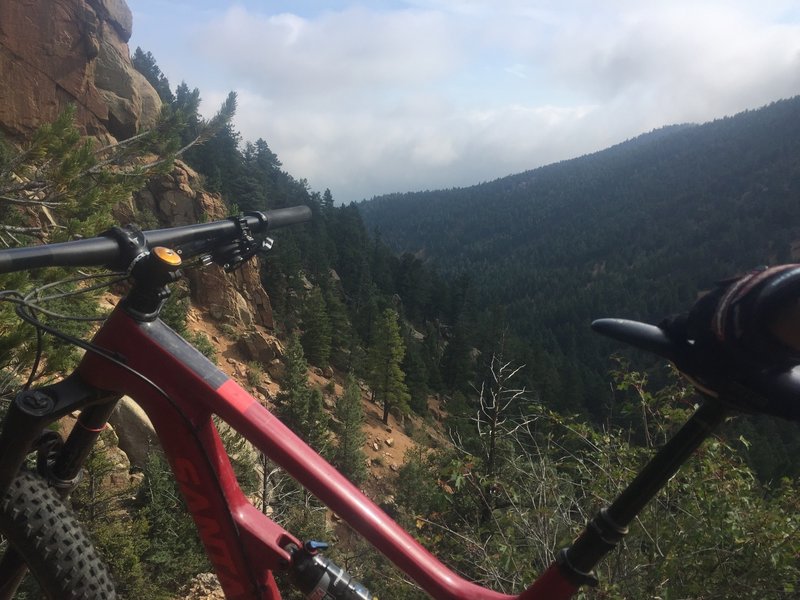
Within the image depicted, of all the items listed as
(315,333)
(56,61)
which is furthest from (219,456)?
(315,333)

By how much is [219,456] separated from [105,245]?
835 millimetres

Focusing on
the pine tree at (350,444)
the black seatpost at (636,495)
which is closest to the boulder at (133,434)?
the pine tree at (350,444)

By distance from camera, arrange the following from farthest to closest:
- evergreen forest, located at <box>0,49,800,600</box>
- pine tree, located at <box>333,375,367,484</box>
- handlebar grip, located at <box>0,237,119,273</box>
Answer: pine tree, located at <box>333,375,367,484</box> < evergreen forest, located at <box>0,49,800,600</box> < handlebar grip, located at <box>0,237,119,273</box>

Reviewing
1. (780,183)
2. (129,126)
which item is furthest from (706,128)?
(129,126)

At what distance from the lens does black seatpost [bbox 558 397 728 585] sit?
3.90ft

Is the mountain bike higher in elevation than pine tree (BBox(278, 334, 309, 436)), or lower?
higher

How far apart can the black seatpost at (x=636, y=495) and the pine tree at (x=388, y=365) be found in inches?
1082

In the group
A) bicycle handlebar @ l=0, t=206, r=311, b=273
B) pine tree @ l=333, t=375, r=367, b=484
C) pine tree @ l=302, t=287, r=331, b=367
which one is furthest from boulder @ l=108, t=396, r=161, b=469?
pine tree @ l=302, t=287, r=331, b=367

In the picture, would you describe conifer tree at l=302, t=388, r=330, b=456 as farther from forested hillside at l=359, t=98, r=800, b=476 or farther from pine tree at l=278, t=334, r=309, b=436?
forested hillside at l=359, t=98, r=800, b=476

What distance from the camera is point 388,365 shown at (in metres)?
29.9

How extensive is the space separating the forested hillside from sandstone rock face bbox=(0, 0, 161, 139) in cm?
3395

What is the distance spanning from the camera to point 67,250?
4.86 feet

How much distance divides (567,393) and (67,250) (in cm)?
4105

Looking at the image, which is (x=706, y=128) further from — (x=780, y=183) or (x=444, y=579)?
(x=444, y=579)
